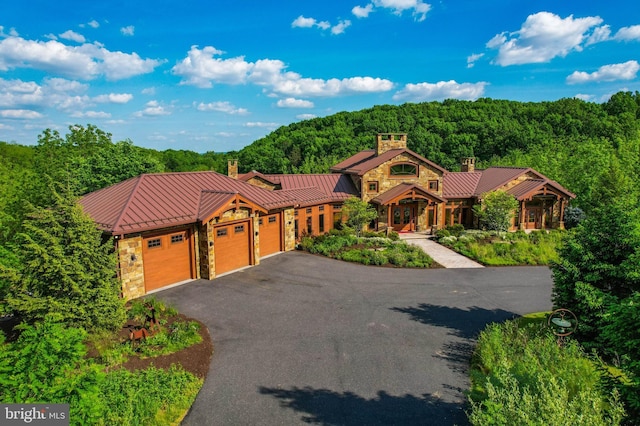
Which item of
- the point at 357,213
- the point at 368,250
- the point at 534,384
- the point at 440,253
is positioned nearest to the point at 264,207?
the point at 368,250

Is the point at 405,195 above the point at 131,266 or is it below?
above

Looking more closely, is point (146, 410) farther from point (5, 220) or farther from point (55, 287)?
point (5, 220)

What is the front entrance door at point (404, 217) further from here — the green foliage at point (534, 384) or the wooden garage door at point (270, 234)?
the green foliage at point (534, 384)

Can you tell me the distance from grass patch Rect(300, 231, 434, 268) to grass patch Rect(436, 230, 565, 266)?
3476mm

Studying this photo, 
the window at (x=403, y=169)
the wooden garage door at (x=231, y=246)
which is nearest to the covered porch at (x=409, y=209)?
the window at (x=403, y=169)

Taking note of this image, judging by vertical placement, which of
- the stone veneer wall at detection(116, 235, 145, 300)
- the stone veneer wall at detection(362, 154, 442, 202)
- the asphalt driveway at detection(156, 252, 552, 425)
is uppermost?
the stone veneer wall at detection(362, 154, 442, 202)

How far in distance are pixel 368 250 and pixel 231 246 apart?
868cm

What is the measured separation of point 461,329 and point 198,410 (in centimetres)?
945

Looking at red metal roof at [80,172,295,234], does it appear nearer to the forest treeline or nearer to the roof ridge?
the roof ridge

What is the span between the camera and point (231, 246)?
20.6 m

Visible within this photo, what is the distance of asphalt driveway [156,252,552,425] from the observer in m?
9.56

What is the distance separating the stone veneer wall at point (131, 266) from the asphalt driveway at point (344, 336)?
100cm

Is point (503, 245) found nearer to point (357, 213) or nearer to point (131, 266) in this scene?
point (357, 213)

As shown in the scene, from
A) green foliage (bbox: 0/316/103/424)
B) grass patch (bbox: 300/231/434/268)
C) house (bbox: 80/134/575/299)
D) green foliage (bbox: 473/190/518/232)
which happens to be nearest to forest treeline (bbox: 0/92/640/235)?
house (bbox: 80/134/575/299)
